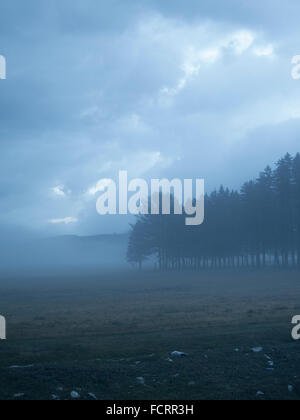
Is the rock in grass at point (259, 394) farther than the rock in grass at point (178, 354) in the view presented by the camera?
No

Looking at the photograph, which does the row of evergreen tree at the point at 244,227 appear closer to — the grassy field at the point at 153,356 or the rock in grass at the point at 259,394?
the grassy field at the point at 153,356

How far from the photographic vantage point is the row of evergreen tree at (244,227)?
221 ft

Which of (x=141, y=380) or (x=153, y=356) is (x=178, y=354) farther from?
(x=141, y=380)

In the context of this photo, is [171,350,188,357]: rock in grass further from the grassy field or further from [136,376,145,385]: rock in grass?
[136,376,145,385]: rock in grass

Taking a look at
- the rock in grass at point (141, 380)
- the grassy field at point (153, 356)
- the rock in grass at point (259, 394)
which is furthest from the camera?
the rock in grass at point (141, 380)

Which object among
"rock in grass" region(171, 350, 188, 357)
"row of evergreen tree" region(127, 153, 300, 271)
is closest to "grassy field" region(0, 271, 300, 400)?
"rock in grass" region(171, 350, 188, 357)

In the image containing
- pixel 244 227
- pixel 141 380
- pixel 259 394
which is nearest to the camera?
pixel 259 394

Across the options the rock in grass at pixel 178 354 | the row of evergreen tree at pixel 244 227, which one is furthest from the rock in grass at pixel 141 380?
the row of evergreen tree at pixel 244 227

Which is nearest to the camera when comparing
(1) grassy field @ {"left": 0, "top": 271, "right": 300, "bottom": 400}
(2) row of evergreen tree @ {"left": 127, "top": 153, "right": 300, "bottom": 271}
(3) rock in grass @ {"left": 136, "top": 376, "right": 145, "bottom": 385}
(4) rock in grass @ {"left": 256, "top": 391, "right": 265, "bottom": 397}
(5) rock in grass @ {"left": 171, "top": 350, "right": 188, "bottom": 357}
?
(4) rock in grass @ {"left": 256, "top": 391, "right": 265, "bottom": 397}

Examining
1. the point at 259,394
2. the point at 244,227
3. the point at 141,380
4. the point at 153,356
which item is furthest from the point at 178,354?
the point at 244,227

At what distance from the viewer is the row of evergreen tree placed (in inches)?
2657

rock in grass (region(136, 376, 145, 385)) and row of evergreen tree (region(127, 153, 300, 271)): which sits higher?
row of evergreen tree (region(127, 153, 300, 271))

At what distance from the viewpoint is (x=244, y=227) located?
249ft

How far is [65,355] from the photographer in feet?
54.4
